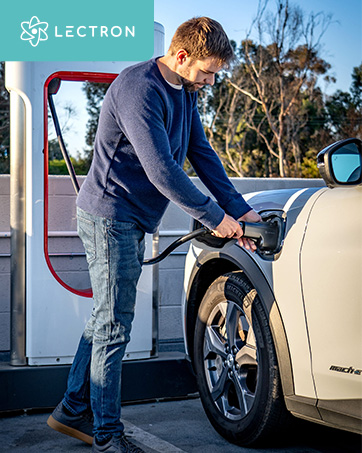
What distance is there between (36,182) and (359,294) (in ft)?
7.28

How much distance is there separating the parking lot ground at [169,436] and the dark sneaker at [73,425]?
0.07 meters

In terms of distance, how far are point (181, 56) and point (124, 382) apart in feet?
7.18

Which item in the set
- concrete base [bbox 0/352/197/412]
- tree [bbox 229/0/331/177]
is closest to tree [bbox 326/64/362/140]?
tree [bbox 229/0/331/177]

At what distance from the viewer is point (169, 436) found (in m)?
3.59

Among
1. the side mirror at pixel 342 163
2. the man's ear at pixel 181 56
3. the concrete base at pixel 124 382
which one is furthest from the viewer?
the concrete base at pixel 124 382

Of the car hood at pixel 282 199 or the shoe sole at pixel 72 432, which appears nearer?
the car hood at pixel 282 199

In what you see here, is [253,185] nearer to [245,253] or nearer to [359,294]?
[245,253]

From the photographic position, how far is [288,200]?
3.07 m

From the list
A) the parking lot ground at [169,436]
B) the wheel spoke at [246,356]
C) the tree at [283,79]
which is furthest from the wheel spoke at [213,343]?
the tree at [283,79]

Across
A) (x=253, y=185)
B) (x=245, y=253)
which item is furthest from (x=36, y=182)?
(x=253, y=185)

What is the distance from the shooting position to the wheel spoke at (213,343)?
3.42m

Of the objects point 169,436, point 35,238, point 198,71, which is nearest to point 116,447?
point 169,436

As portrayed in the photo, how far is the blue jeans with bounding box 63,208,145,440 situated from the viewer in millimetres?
3033

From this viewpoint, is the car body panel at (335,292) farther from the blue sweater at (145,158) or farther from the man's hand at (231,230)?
the blue sweater at (145,158)
